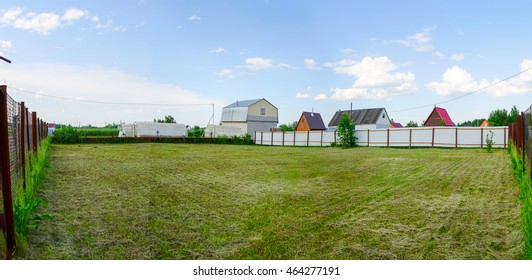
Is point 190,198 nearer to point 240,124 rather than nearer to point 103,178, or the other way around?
point 103,178

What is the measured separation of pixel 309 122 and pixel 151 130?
66.9 ft

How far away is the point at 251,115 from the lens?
41594 millimetres

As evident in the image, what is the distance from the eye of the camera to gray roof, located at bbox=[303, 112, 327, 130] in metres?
47.0

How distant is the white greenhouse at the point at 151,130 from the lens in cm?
3388

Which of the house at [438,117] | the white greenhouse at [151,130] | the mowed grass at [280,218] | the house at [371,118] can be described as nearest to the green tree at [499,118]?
the house at [438,117]

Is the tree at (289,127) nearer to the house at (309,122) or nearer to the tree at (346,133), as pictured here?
the house at (309,122)

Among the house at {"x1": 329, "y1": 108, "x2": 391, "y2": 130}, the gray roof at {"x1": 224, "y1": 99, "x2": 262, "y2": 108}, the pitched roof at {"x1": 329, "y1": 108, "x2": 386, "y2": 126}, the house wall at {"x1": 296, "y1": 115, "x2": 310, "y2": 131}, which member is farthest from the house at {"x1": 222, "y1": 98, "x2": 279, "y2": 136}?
the house at {"x1": 329, "y1": 108, "x2": 391, "y2": 130}

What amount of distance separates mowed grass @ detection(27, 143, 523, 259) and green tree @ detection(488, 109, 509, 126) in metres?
35.7

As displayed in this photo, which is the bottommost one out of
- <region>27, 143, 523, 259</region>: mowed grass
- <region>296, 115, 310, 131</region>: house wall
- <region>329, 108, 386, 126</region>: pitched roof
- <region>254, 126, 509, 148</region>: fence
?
<region>27, 143, 523, 259</region>: mowed grass

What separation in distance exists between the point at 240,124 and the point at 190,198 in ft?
118

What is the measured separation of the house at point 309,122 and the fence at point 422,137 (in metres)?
17.2

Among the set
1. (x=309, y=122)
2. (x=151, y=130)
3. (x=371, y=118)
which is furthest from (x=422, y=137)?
(x=309, y=122)

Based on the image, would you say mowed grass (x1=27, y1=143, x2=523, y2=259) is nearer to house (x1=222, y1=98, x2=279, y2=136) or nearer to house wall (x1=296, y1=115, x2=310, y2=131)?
house (x1=222, y1=98, x2=279, y2=136)
